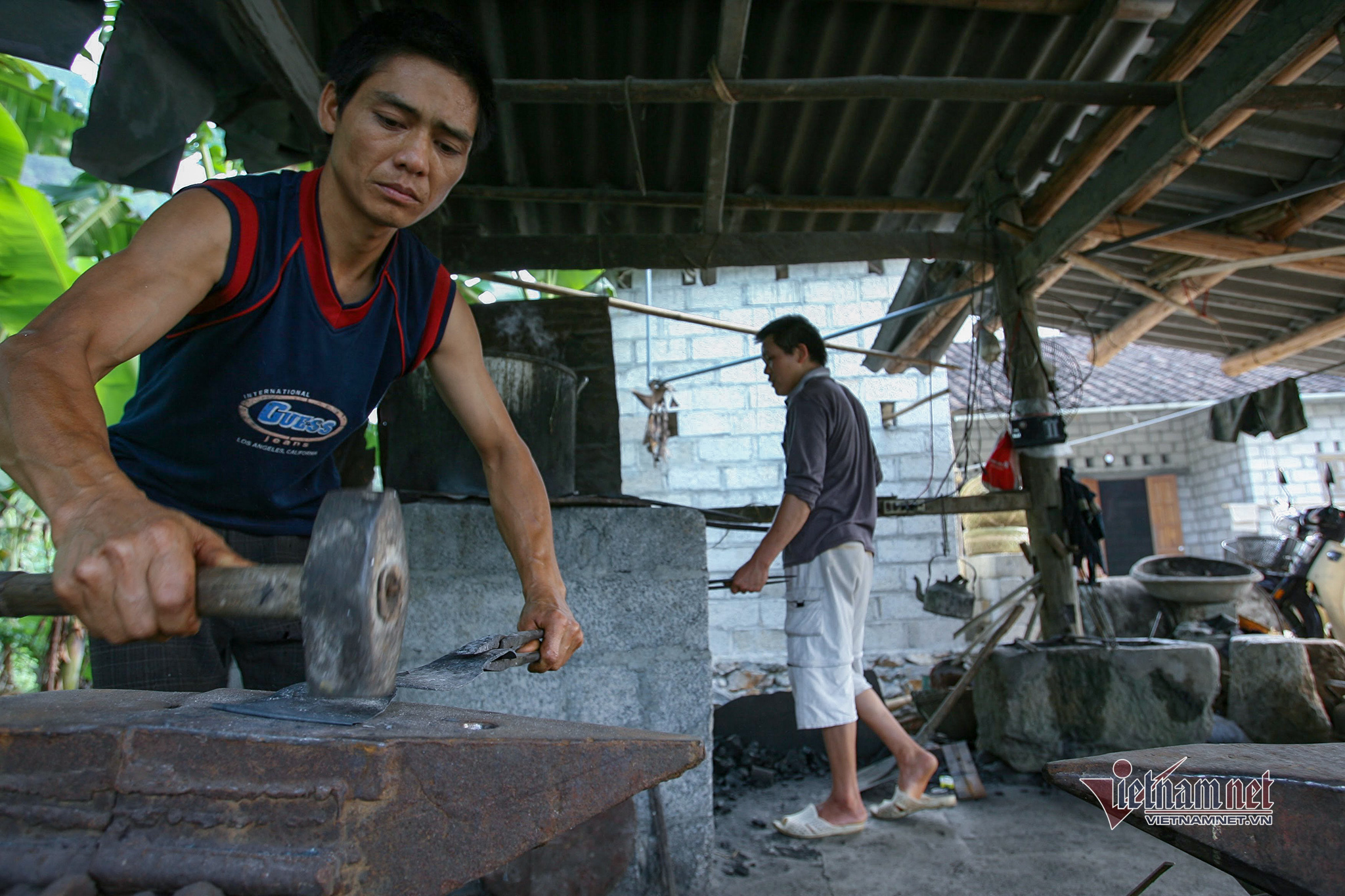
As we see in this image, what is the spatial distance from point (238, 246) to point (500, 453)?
2.21ft

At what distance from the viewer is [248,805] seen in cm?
81

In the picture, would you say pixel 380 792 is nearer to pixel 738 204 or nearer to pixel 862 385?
pixel 738 204

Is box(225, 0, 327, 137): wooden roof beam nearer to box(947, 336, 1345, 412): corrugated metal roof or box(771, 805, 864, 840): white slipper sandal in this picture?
box(771, 805, 864, 840): white slipper sandal

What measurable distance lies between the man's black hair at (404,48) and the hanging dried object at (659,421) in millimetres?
4867

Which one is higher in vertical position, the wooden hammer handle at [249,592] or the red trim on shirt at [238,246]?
the red trim on shirt at [238,246]

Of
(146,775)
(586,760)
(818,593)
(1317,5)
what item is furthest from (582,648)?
(1317,5)

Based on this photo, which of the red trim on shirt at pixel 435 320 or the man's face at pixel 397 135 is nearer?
the man's face at pixel 397 135

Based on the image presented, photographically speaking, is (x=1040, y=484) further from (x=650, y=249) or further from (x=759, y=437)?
(x=759, y=437)

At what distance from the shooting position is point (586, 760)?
3.26ft

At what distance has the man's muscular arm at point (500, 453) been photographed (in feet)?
5.81

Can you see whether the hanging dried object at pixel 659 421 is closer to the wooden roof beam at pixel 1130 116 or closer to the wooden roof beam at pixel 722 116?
the wooden roof beam at pixel 722 116

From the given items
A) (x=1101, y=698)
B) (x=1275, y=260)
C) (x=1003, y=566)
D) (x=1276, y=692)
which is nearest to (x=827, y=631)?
(x=1101, y=698)

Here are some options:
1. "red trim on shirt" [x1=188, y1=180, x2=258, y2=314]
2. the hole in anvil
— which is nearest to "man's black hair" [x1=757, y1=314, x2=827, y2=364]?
"red trim on shirt" [x1=188, y1=180, x2=258, y2=314]

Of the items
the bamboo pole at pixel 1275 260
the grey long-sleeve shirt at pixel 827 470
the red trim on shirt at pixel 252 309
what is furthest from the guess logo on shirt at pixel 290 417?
the bamboo pole at pixel 1275 260
